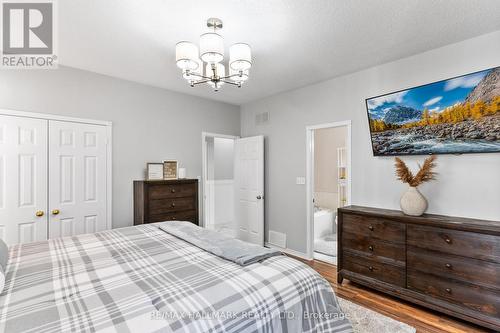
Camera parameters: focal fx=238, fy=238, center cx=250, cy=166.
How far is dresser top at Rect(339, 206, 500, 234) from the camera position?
2025mm

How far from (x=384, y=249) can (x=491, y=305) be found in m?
0.85

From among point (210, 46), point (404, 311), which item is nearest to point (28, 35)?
point (210, 46)

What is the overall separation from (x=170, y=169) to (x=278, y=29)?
2.42 m

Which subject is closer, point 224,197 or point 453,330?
point 453,330

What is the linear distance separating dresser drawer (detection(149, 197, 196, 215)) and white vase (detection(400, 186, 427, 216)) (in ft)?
8.77

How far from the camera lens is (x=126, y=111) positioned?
3391 millimetres

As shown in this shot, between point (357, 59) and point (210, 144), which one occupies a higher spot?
point (357, 59)

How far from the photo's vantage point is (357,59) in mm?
2775

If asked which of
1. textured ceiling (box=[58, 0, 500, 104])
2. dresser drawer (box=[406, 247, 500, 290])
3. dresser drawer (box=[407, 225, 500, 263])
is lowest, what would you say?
dresser drawer (box=[406, 247, 500, 290])

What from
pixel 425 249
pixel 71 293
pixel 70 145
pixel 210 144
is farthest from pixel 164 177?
pixel 425 249

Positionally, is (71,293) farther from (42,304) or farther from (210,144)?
(210,144)

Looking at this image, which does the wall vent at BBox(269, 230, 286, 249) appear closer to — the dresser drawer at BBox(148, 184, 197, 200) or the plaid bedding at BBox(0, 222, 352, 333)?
the dresser drawer at BBox(148, 184, 197, 200)

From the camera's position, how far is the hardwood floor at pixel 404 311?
6.81 ft

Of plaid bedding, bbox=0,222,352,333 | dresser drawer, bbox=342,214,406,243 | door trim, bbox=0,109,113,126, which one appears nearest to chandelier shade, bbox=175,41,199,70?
plaid bedding, bbox=0,222,352,333
